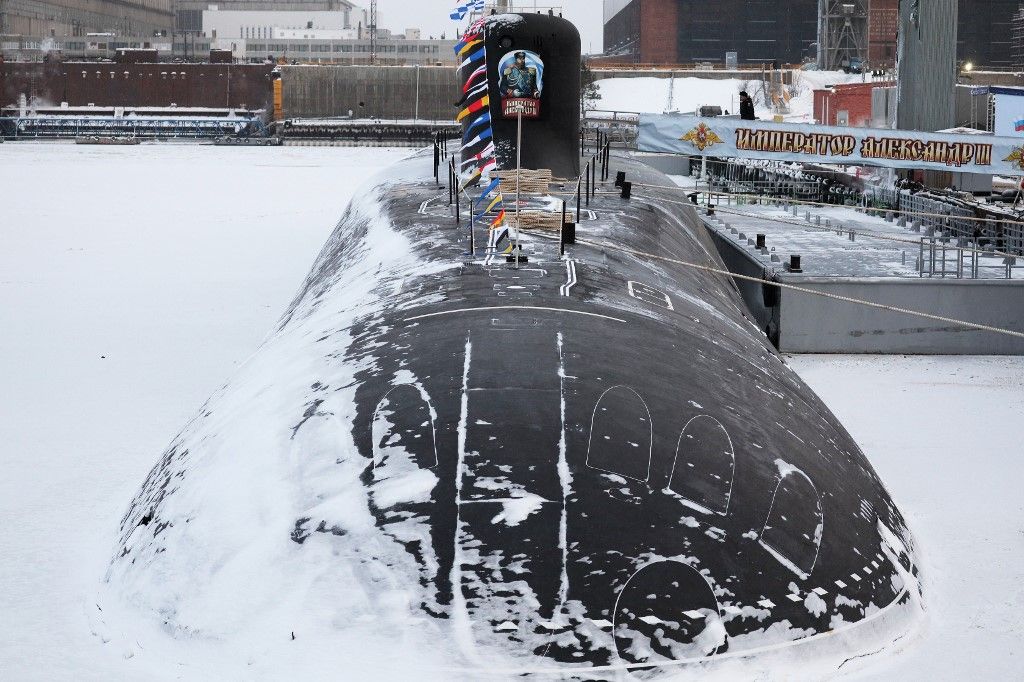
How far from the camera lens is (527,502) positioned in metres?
4.94

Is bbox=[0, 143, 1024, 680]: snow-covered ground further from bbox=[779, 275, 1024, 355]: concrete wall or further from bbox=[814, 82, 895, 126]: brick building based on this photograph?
bbox=[814, 82, 895, 126]: brick building

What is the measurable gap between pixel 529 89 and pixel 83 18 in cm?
9641

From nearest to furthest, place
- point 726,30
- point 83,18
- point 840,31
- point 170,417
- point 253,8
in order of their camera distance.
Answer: point 170,417
point 840,31
point 726,30
point 83,18
point 253,8

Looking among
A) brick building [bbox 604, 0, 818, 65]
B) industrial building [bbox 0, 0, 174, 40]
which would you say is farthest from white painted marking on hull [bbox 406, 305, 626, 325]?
industrial building [bbox 0, 0, 174, 40]

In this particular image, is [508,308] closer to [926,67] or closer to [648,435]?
[648,435]

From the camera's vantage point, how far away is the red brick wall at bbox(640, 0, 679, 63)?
76.9 meters

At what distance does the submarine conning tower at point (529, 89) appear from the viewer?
39.3 feet

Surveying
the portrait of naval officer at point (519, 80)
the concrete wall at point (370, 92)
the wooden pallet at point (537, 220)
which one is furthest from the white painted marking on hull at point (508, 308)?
the concrete wall at point (370, 92)

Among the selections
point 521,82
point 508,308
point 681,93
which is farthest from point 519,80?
point 681,93

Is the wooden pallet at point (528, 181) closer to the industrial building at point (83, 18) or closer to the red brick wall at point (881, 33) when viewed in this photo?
the red brick wall at point (881, 33)

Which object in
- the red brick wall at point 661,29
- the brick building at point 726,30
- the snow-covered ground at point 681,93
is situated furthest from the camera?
the red brick wall at point 661,29

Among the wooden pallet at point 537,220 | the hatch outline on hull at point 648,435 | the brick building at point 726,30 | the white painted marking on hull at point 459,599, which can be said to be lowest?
the white painted marking on hull at point 459,599

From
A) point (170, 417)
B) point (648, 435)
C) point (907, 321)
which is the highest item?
point (648, 435)

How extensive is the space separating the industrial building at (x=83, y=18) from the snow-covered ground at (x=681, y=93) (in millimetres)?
43586
